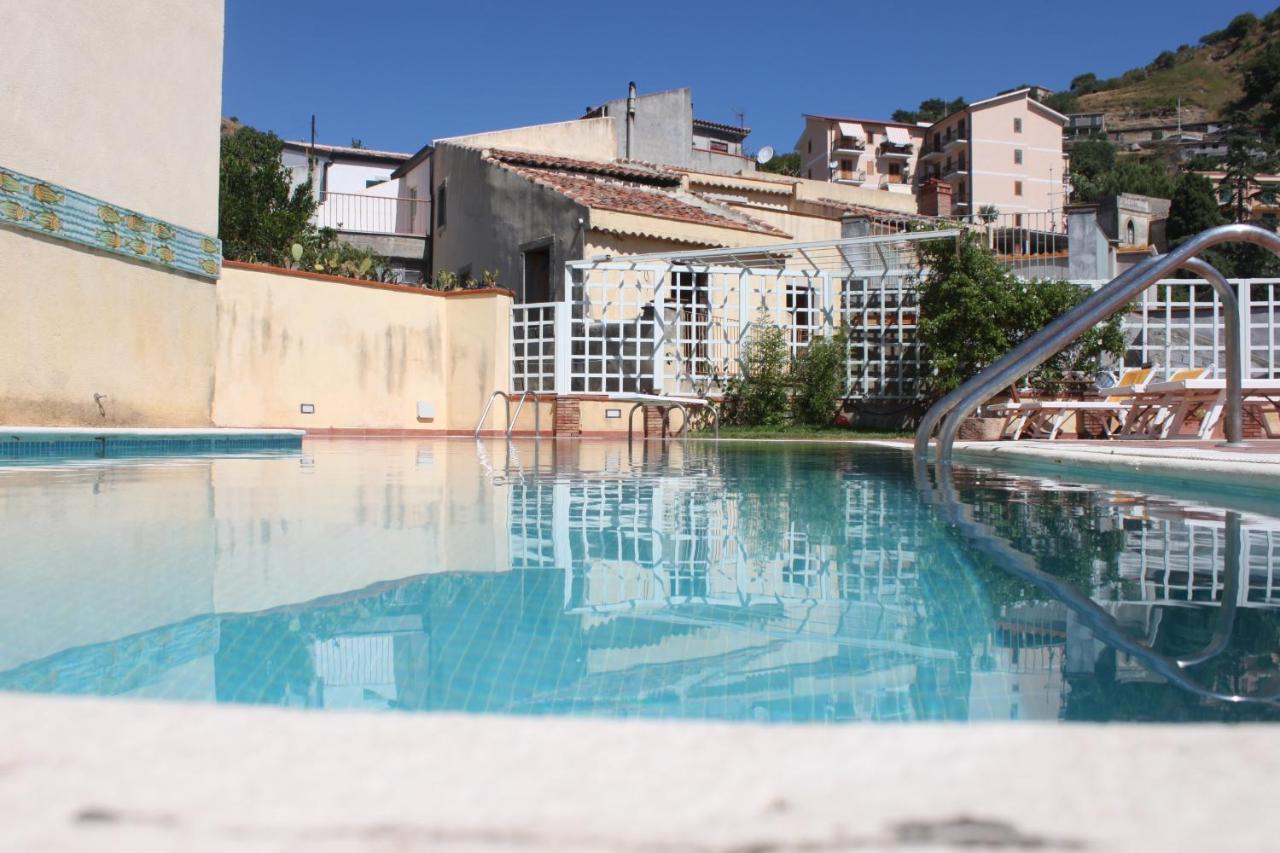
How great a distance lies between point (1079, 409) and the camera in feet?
39.5

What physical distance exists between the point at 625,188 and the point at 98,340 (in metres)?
12.7

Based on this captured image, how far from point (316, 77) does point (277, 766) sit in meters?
48.7

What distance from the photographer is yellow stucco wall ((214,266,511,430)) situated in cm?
1321

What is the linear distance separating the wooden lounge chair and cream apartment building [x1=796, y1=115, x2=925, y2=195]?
5306cm

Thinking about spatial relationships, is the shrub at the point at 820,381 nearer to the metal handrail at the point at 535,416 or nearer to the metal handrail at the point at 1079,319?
the metal handrail at the point at 535,416

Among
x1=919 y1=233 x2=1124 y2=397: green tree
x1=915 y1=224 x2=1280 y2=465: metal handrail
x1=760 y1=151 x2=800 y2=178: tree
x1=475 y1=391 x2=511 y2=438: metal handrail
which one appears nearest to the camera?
x1=915 y1=224 x2=1280 y2=465: metal handrail

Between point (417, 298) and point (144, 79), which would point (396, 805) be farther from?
point (417, 298)

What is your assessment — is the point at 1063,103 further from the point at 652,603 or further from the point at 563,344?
the point at 652,603

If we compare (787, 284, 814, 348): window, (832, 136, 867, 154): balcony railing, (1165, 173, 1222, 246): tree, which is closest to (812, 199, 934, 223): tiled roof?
(787, 284, 814, 348): window

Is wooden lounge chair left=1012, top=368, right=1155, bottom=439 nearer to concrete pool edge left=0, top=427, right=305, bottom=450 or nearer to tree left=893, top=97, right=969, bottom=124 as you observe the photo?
concrete pool edge left=0, top=427, right=305, bottom=450

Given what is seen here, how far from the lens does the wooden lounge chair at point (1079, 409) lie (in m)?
11.4

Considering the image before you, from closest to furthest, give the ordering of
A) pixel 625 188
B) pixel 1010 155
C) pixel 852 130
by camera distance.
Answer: pixel 625 188, pixel 1010 155, pixel 852 130

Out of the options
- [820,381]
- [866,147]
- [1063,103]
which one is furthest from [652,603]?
[1063,103]

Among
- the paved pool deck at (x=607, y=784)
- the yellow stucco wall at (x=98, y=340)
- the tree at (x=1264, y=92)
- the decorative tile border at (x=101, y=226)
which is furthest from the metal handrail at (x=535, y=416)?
the tree at (x=1264, y=92)
